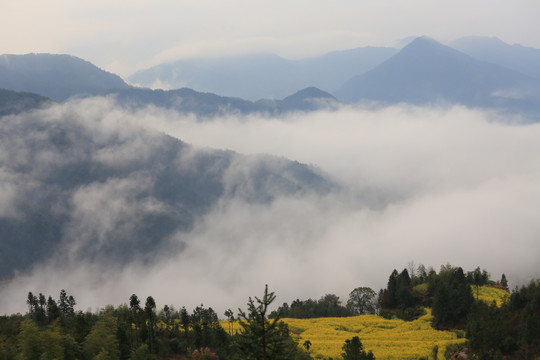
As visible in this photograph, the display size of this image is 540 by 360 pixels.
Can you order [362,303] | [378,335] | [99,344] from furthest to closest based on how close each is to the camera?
[362,303]
[378,335]
[99,344]

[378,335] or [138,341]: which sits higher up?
[138,341]

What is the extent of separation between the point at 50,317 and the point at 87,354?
40344 millimetres

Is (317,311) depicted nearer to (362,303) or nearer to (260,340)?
(362,303)

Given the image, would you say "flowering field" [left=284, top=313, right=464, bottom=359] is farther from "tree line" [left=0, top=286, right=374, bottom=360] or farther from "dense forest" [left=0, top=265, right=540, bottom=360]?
"tree line" [left=0, top=286, right=374, bottom=360]

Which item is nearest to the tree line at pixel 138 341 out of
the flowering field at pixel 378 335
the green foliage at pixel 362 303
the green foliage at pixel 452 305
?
the flowering field at pixel 378 335

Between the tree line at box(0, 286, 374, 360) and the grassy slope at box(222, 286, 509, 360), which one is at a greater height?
the tree line at box(0, 286, 374, 360)

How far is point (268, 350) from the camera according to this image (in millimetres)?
24750

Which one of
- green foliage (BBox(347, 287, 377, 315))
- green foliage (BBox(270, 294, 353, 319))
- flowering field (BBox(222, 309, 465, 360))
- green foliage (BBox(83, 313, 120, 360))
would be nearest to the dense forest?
green foliage (BBox(83, 313, 120, 360))

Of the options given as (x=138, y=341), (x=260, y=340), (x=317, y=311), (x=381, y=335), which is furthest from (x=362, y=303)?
(x=260, y=340)

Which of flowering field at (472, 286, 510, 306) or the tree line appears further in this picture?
flowering field at (472, 286, 510, 306)

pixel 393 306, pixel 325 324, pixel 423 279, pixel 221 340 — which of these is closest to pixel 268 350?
pixel 221 340

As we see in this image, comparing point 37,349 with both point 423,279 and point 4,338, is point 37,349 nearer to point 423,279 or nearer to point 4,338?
point 4,338

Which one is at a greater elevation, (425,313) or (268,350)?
(268,350)

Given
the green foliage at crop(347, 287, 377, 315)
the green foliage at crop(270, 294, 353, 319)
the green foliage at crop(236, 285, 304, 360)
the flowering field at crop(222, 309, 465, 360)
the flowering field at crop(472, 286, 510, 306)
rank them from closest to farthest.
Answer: the green foliage at crop(236, 285, 304, 360) < the flowering field at crop(222, 309, 465, 360) < the flowering field at crop(472, 286, 510, 306) < the green foliage at crop(270, 294, 353, 319) < the green foliage at crop(347, 287, 377, 315)
